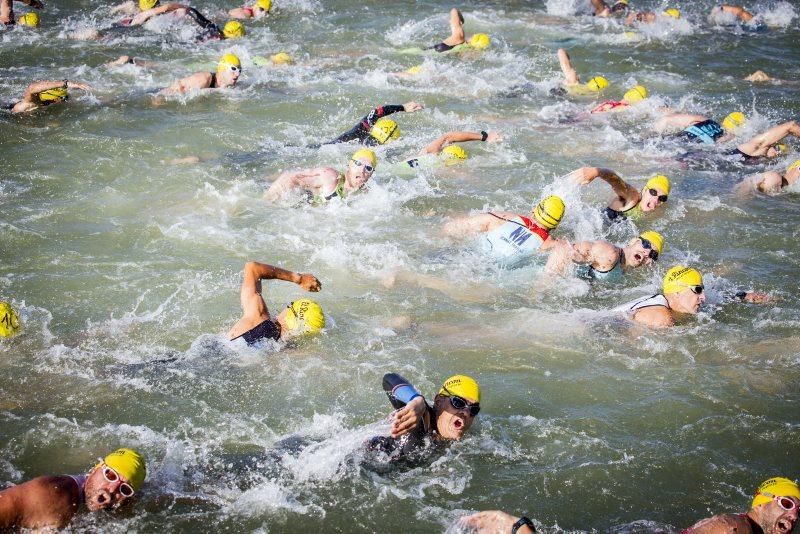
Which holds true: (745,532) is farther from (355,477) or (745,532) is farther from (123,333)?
(123,333)

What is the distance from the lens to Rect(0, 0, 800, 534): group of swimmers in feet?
16.7

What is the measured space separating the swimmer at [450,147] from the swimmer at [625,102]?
3344 millimetres

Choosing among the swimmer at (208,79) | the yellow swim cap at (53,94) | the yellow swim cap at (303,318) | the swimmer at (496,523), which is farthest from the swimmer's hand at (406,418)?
the swimmer at (208,79)

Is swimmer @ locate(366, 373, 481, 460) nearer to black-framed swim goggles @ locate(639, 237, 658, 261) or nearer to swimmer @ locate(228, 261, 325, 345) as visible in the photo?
swimmer @ locate(228, 261, 325, 345)

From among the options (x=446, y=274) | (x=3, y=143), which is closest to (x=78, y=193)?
(x=3, y=143)

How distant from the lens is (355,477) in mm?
5805

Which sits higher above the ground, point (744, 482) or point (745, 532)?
point (745, 532)

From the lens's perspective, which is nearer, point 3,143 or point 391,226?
point 391,226

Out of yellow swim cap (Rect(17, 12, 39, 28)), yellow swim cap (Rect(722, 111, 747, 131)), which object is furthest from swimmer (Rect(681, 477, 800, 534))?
yellow swim cap (Rect(17, 12, 39, 28))

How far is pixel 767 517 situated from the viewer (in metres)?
5.12

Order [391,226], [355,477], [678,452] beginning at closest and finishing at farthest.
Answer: [355,477] → [678,452] → [391,226]

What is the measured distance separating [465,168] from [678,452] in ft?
21.0

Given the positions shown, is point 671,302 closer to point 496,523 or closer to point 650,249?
point 650,249

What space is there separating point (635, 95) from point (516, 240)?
6820 millimetres
